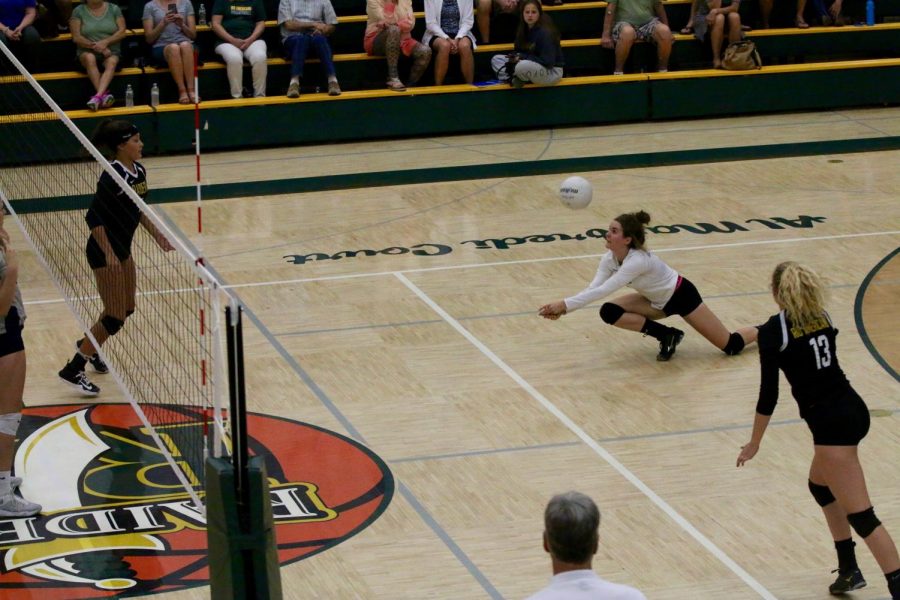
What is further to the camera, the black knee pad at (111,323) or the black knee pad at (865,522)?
the black knee pad at (111,323)

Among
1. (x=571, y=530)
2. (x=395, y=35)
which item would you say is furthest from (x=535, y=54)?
(x=571, y=530)

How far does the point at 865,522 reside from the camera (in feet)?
20.1

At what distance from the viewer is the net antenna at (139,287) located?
24.7 feet

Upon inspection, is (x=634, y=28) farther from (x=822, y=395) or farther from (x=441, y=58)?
(x=822, y=395)

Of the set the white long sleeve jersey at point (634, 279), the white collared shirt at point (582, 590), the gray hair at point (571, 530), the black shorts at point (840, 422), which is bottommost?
the white long sleeve jersey at point (634, 279)

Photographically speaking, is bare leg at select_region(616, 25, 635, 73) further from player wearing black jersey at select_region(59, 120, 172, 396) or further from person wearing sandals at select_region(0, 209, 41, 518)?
person wearing sandals at select_region(0, 209, 41, 518)

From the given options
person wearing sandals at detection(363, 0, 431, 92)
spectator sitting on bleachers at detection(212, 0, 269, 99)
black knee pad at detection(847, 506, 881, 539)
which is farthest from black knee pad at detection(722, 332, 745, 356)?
spectator sitting on bleachers at detection(212, 0, 269, 99)

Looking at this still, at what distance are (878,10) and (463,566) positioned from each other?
1548cm

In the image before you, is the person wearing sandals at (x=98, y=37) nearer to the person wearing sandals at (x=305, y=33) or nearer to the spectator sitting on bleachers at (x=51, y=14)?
the spectator sitting on bleachers at (x=51, y=14)

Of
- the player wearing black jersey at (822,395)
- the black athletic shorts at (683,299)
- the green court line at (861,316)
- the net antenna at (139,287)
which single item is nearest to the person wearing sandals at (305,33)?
the net antenna at (139,287)

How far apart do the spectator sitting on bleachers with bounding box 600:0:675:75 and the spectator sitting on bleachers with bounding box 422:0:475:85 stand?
1.89 metres

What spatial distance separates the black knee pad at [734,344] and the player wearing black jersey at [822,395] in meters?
3.42

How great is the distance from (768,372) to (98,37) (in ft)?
41.0

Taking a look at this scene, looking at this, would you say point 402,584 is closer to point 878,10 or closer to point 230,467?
point 230,467
